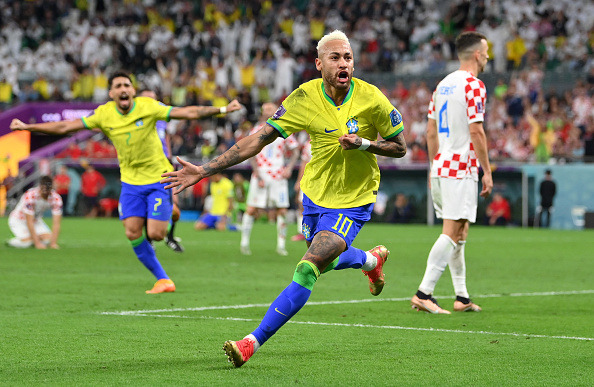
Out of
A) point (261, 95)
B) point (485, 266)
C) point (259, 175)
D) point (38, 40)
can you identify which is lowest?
point (485, 266)

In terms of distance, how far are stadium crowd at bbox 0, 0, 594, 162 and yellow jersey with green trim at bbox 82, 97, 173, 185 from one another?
13657 millimetres

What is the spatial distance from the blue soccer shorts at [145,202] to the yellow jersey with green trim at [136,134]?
0.08 m

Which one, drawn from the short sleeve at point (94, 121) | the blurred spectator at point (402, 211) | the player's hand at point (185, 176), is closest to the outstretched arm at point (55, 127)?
the short sleeve at point (94, 121)

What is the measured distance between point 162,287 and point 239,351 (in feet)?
17.3

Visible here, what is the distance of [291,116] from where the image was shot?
7.13 meters

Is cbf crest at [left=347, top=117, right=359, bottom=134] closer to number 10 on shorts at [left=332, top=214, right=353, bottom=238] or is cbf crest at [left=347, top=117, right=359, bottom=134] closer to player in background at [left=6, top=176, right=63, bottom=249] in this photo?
number 10 on shorts at [left=332, top=214, right=353, bottom=238]

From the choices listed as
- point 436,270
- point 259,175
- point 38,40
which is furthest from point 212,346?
point 38,40

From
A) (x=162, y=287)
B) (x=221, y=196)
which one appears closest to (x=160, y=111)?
(x=162, y=287)

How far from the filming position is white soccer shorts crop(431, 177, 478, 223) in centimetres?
970

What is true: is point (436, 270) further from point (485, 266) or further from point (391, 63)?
point (391, 63)

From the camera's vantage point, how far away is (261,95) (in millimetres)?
33750

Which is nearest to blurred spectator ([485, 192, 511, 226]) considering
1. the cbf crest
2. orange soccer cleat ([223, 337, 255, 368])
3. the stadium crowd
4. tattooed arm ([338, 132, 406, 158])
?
the stadium crowd

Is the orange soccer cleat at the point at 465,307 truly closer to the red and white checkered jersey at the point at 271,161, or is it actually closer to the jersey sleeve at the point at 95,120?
the jersey sleeve at the point at 95,120

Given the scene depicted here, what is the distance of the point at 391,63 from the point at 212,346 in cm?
2628
